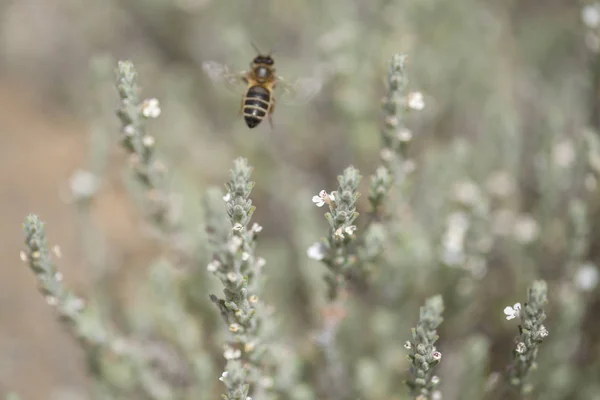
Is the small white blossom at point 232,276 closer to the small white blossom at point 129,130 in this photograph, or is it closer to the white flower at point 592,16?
the small white blossom at point 129,130

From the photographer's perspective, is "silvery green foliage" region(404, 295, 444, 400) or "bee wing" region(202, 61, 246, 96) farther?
"bee wing" region(202, 61, 246, 96)

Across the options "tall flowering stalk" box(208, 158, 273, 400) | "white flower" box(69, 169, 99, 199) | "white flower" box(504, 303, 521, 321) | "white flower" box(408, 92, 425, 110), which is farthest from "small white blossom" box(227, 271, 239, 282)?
"white flower" box(69, 169, 99, 199)

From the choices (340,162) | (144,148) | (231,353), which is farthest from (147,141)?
(340,162)

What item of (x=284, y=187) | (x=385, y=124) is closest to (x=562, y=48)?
(x=284, y=187)

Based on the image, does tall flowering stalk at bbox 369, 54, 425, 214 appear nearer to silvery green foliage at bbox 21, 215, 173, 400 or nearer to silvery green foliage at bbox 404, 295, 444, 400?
silvery green foliage at bbox 404, 295, 444, 400

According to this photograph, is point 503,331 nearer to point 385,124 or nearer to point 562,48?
point 385,124
